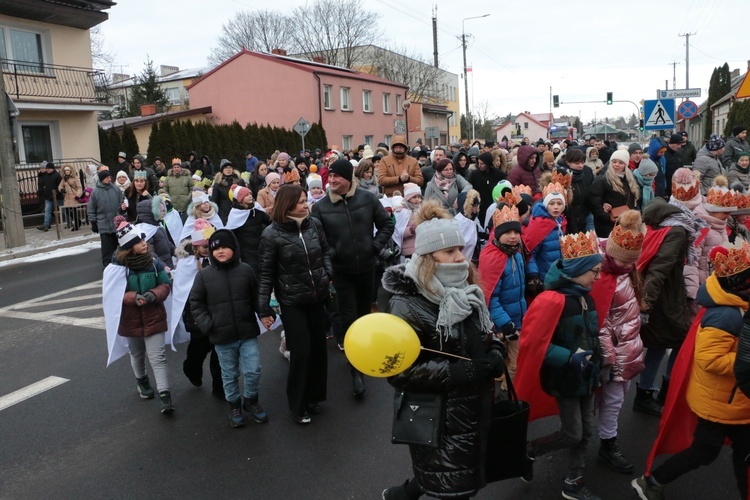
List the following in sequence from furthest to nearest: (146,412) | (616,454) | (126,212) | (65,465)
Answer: (126,212) → (146,412) → (65,465) → (616,454)

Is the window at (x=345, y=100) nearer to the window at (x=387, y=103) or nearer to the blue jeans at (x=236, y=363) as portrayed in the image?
the window at (x=387, y=103)

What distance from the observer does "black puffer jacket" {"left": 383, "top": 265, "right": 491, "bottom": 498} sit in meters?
3.10

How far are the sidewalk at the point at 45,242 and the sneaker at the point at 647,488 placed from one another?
14333 mm

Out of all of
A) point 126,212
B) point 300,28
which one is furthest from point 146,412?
point 300,28

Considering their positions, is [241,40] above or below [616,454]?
above

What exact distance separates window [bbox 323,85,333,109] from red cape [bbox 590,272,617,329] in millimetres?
38145

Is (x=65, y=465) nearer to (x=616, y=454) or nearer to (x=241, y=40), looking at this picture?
(x=616, y=454)

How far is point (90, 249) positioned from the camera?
16.1 m

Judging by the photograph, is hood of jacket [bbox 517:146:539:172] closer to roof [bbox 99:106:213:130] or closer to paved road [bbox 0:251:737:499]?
paved road [bbox 0:251:737:499]

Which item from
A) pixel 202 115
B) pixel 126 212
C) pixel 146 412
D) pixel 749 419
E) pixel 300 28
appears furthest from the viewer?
pixel 300 28

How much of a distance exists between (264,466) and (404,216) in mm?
4717

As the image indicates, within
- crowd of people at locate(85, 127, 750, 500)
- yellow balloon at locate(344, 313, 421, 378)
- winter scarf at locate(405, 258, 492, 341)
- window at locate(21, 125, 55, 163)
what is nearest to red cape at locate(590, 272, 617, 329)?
crowd of people at locate(85, 127, 750, 500)

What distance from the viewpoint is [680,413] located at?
3.84 meters

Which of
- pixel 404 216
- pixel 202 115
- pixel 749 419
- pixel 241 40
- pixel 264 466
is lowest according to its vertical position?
pixel 264 466
